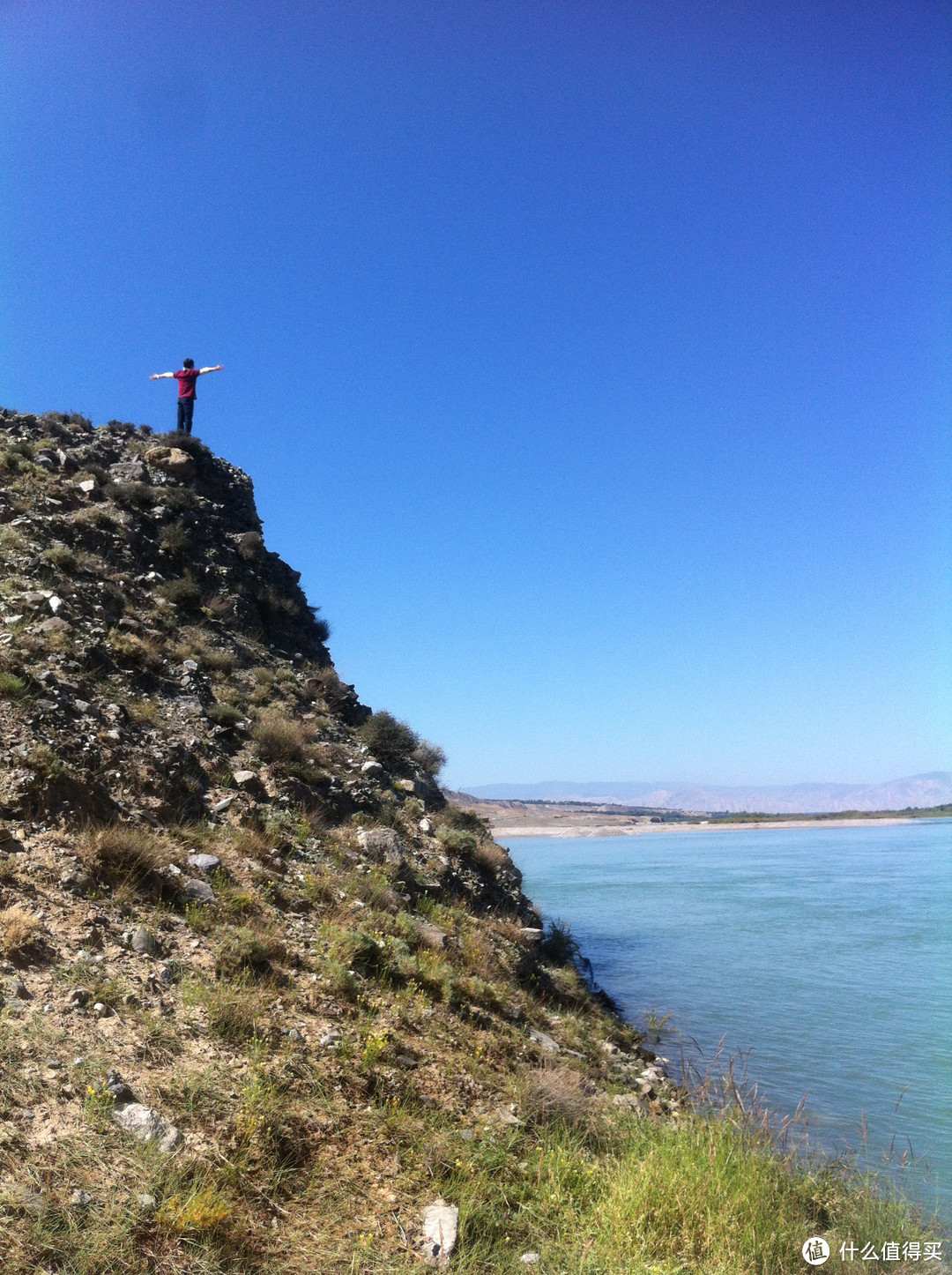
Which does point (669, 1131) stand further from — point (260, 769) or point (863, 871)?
point (863, 871)

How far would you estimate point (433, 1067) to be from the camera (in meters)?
6.90

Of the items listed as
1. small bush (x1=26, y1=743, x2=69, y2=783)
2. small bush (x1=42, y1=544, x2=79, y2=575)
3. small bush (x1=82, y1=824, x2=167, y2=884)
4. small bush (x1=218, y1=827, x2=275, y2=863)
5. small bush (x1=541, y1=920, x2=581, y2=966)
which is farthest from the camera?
small bush (x1=541, y1=920, x2=581, y2=966)

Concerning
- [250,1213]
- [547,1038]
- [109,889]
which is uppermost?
[109,889]

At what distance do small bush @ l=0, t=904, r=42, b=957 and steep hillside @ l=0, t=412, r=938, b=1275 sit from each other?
21 mm

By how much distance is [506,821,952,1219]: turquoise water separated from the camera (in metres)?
11.7

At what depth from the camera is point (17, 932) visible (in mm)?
5918

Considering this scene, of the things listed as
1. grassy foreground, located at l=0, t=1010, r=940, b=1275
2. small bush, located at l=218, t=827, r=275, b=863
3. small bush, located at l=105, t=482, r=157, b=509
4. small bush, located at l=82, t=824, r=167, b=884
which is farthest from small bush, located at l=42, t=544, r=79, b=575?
grassy foreground, located at l=0, t=1010, r=940, b=1275

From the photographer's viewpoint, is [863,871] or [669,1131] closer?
[669,1131]

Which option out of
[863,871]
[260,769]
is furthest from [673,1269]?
[863,871]

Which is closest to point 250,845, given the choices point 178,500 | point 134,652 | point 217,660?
point 134,652

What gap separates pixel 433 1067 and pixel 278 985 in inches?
64.3

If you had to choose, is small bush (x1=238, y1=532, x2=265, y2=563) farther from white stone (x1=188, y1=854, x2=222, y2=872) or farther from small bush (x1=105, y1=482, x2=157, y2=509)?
white stone (x1=188, y1=854, x2=222, y2=872)

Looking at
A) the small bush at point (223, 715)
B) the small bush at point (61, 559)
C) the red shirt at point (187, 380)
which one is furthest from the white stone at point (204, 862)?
the red shirt at point (187, 380)

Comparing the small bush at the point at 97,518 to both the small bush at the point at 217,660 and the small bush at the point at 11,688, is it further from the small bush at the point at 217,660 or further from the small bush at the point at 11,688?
the small bush at the point at 11,688
